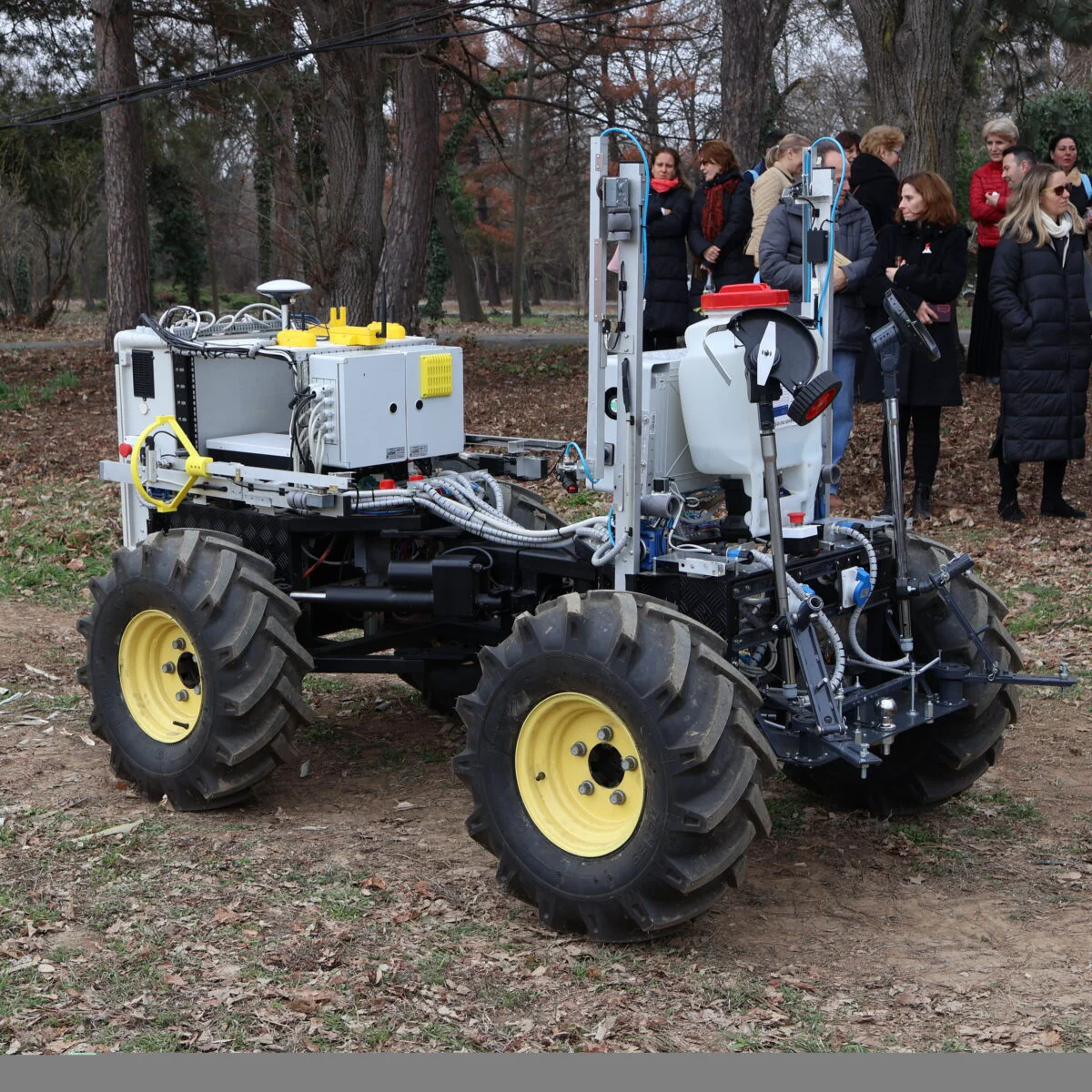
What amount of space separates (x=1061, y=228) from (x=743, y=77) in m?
8.77

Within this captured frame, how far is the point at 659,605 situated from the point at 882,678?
4.10 ft

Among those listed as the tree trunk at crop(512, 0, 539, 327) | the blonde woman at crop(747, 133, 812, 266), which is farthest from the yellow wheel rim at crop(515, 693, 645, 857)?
the tree trunk at crop(512, 0, 539, 327)

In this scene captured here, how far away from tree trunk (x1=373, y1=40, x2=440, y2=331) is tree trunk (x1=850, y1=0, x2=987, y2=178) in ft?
19.7

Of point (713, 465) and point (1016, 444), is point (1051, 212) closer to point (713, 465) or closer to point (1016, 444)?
point (1016, 444)

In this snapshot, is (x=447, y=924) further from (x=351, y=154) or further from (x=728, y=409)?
(x=351, y=154)

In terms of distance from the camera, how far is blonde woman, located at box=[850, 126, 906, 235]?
1039 centimetres

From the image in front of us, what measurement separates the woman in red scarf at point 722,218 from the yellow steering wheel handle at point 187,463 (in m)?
5.50

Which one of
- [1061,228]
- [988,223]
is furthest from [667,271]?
[1061,228]

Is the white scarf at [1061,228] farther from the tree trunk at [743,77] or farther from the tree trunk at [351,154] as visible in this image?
the tree trunk at [351,154]

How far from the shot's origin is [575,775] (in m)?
4.81

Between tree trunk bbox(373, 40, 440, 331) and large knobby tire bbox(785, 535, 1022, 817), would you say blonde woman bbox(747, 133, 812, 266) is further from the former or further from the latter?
tree trunk bbox(373, 40, 440, 331)

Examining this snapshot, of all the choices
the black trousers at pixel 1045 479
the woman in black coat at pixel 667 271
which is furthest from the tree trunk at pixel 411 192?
the black trousers at pixel 1045 479

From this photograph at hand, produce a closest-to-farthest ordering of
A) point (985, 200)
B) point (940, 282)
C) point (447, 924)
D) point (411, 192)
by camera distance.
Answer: point (447, 924)
point (940, 282)
point (985, 200)
point (411, 192)

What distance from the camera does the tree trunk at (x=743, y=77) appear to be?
17.2m
